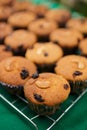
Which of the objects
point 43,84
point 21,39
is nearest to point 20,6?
point 21,39

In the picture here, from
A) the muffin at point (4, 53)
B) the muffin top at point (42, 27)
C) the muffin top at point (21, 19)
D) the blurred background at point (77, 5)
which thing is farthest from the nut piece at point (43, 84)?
the blurred background at point (77, 5)

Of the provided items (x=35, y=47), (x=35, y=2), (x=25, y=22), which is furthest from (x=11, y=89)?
(x=35, y=2)

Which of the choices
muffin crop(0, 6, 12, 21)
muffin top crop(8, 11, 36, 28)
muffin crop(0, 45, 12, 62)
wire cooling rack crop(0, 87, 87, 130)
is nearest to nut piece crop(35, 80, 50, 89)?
wire cooling rack crop(0, 87, 87, 130)

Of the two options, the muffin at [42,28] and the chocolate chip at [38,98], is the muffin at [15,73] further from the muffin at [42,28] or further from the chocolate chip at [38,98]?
the muffin at [42,28]

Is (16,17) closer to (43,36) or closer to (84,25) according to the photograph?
(43,36)

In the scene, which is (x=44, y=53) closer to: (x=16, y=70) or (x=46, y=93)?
(x=16, y=70)

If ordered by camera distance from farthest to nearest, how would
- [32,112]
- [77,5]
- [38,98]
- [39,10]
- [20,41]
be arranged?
[77,5]
[39,10]
[20,41]
[32,112]
[38,98]
